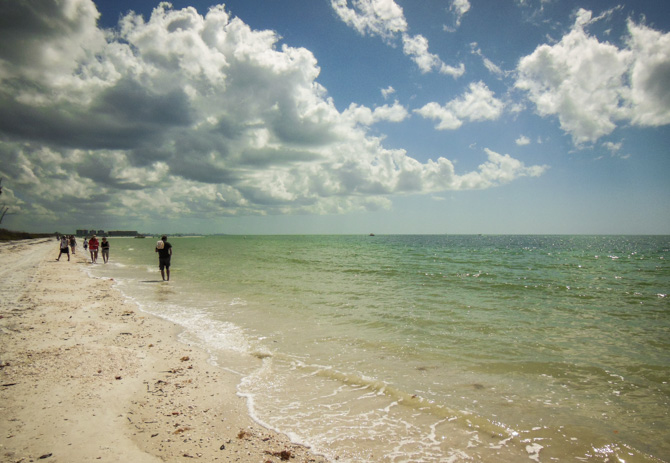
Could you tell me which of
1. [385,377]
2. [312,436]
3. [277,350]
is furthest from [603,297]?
[312,436]

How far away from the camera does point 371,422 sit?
5.11 metres

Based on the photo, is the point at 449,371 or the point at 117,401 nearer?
the point at 117,401

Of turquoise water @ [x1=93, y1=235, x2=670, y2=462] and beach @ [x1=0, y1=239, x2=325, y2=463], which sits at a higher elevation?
beach @ [x1=0, y1=239, x2=325, y2=463]

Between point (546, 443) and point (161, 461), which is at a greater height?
A: point (161, 461)

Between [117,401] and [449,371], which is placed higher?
[117,401]

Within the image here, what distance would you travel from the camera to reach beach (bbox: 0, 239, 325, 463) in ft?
13.2

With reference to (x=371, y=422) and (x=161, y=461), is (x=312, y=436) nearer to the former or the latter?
(x=371, y=422)

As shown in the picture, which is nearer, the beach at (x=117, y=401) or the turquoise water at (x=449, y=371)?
the beach at (x=117, y=401)

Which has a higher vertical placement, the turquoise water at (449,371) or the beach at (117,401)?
the beach at (117,401)

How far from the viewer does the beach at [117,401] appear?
13.2 feet

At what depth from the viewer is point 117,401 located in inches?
206

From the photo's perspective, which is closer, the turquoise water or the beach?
the beach

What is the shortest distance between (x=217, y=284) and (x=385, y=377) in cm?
1683

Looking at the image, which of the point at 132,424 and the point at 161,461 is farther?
the point at 132,424
